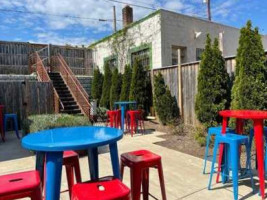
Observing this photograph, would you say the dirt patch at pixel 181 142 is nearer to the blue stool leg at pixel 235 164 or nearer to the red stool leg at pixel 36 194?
the blue stool leg at pixel 235 164

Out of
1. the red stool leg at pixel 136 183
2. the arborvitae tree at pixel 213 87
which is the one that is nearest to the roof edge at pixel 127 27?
the arborvitae tree at pixel 213 87

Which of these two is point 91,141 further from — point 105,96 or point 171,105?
point 105,96

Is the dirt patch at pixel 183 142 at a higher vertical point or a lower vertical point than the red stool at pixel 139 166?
lower

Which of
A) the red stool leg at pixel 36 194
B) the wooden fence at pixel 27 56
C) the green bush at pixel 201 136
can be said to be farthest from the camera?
the wooden fence at pixel 27 56

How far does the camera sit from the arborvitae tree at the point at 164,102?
8.10m

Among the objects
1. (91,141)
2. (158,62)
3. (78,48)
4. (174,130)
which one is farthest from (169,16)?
(91,141)

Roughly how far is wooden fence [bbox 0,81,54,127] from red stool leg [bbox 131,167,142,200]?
281 inches

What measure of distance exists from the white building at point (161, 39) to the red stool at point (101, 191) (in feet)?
29.0

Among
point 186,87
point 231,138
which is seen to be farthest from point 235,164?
point 186,87

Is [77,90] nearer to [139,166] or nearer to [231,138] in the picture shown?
[231,138]

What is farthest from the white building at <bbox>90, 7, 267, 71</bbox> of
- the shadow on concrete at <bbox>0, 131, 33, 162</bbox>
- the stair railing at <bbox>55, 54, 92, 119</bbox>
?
the shadow on concrete at <bbox>0, 131, 33, 162</bbox>

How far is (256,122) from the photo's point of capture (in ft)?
9.71

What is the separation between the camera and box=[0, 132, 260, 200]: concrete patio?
3148 mm

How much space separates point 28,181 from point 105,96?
992 cm
